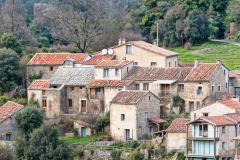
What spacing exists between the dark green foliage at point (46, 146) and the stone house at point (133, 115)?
4337mm

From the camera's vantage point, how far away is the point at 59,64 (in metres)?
80.9

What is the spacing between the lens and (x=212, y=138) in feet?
218

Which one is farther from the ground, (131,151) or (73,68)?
(73,68)

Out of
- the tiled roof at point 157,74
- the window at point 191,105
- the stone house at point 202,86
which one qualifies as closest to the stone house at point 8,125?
the tiled roof at point 157,74

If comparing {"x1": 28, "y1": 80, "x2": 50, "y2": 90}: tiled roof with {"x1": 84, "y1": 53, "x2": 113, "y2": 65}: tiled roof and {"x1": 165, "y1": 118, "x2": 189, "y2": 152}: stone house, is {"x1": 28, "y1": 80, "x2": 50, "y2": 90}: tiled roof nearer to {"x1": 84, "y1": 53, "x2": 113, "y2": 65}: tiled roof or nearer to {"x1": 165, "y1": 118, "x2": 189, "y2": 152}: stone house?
{"x1": 84, "y1": 53, "x2": 113, "y2": 65}: tiled roof

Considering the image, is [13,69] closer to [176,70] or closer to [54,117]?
[54,117]

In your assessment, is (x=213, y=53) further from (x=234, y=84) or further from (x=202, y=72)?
(x=202, y=72)

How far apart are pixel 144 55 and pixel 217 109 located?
13.7m

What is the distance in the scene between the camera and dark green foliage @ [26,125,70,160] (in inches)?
2717

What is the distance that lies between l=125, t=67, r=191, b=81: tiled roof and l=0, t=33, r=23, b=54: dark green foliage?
1263 cm

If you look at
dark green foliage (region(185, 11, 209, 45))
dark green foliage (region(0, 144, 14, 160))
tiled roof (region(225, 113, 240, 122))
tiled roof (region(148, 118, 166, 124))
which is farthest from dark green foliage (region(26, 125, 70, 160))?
dark green foliage (region(185, 11, 209, 45))

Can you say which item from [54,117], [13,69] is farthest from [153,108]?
[13,69]

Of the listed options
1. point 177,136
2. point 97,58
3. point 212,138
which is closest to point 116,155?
point 177,136

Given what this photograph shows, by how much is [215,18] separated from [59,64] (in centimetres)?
2327
